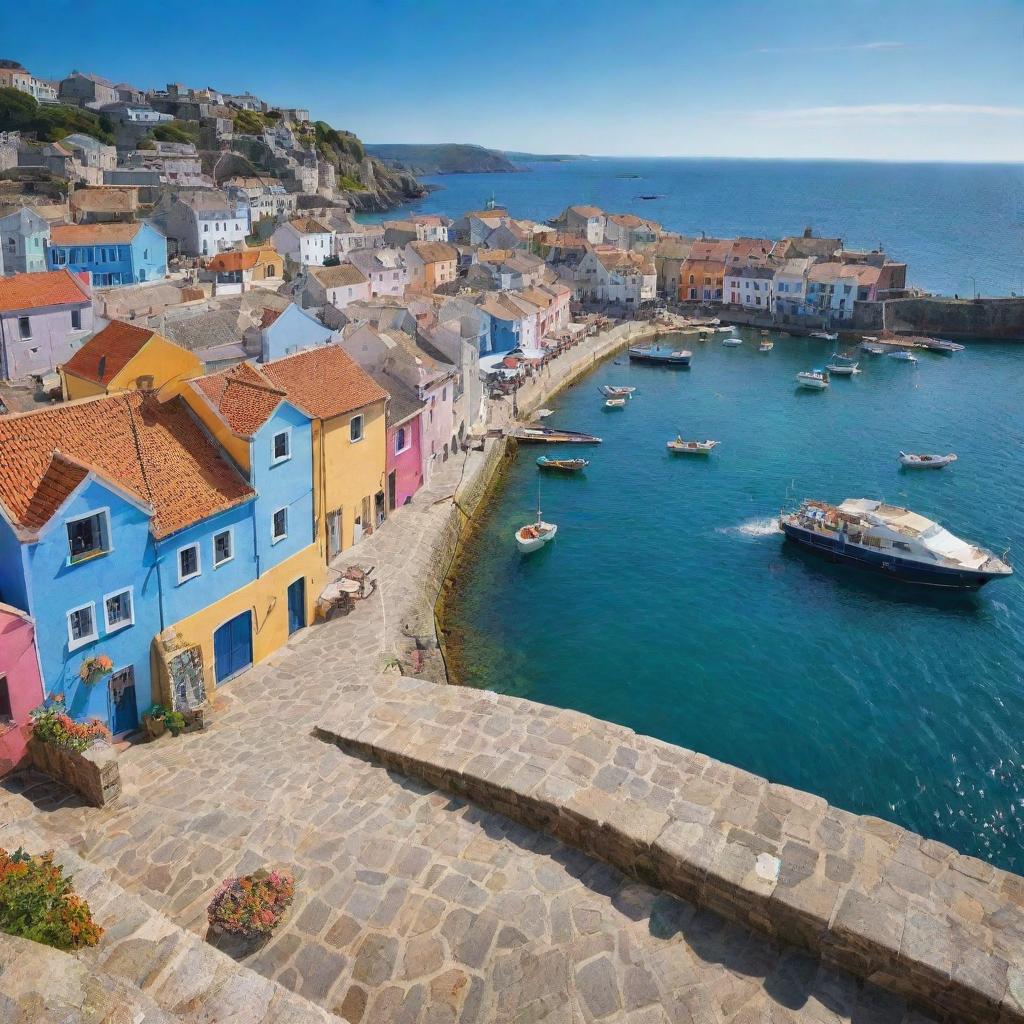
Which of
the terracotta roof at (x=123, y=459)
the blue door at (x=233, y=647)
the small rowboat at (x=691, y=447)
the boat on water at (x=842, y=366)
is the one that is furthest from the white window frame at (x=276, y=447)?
the boat on water at (x=842, y=366)

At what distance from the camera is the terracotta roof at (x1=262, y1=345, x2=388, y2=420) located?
27.1 meters

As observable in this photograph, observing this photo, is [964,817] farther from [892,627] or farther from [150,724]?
[150,724]

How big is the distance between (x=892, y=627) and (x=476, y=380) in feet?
86.6

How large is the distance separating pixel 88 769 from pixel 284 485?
993 centimetres

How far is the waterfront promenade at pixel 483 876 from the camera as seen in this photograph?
1064cm

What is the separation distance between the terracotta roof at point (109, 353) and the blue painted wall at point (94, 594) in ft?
39.3

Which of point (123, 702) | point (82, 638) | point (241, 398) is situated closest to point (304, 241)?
point (241, 398)

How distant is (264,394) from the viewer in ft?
75.3

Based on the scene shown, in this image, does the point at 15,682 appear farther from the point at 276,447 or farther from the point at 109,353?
the point at 109,353

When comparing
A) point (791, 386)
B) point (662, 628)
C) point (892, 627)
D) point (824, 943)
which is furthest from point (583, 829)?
point (791, 386)

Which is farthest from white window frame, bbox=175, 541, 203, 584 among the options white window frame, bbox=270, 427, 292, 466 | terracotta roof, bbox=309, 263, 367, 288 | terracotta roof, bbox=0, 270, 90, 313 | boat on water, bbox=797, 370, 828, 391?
boat on water, bbox=797, 370, 828, 391

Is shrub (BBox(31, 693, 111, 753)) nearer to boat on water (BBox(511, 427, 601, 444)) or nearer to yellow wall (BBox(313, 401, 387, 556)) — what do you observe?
yellow wall (BBox(313, 401, 387, 556))

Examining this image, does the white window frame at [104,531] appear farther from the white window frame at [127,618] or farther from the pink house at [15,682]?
the pink house at [15,682]

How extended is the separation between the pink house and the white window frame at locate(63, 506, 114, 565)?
1.43 m
